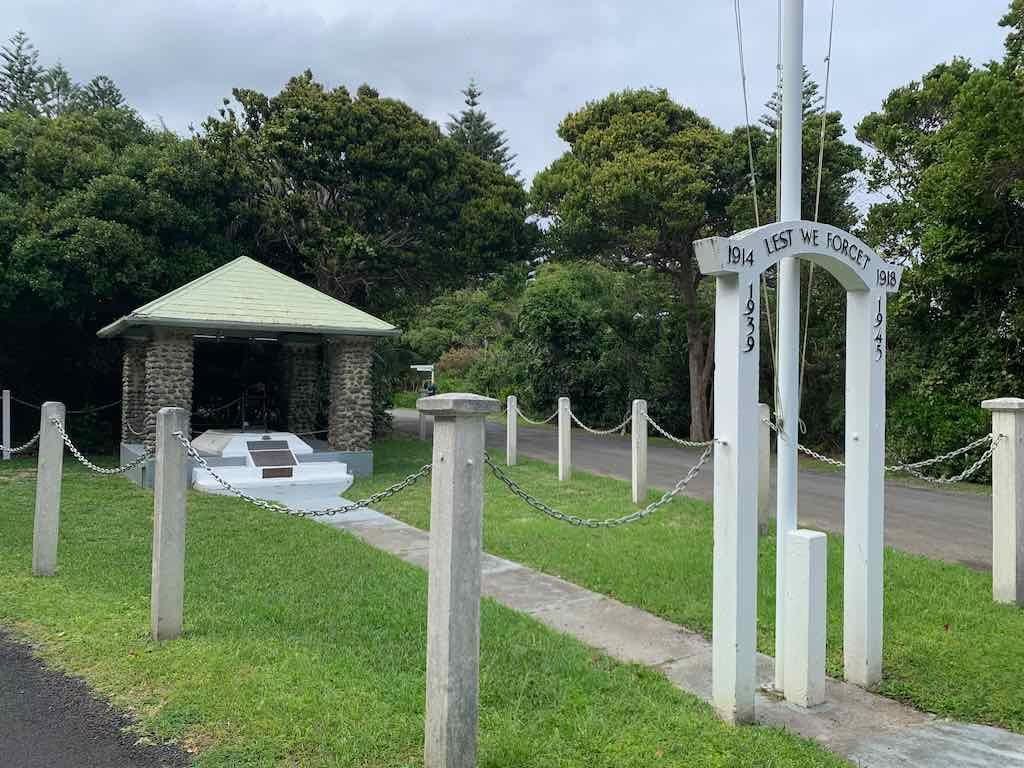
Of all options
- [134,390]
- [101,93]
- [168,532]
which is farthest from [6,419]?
[101,93]

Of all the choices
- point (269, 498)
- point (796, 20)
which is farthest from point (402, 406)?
point (796, 20)

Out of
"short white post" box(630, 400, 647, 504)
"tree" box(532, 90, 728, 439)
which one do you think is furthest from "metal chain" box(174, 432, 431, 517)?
"tree" box(532, 90, 728, 439)

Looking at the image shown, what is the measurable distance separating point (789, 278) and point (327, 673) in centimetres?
346

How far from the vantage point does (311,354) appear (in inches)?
770

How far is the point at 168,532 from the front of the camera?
5242 millimetres

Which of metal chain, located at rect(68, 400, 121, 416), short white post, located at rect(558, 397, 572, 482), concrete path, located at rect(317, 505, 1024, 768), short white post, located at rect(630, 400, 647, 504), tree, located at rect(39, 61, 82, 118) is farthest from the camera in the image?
tree, located at rect(39, 61, 82, 118)

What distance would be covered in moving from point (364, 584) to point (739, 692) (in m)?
3.55

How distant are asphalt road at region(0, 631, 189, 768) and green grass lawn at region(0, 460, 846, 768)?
0.36 feet

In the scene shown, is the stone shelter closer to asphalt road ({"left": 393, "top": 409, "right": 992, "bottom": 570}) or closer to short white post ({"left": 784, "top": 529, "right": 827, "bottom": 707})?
asphalt road ({"left": 393, "top": 409, "right": 992, "bottom": 570})

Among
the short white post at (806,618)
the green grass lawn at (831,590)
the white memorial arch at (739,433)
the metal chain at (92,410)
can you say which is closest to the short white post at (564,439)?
the green grass lawn at (831,590)

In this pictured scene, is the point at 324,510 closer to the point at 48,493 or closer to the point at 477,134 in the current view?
the point at 48,493

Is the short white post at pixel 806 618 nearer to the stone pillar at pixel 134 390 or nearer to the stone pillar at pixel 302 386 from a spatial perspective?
the stone pillar at pixel 134 390

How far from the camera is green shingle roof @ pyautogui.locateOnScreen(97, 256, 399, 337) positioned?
43.9 feet

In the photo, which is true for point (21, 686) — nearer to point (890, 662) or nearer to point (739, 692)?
point (739, 692)
